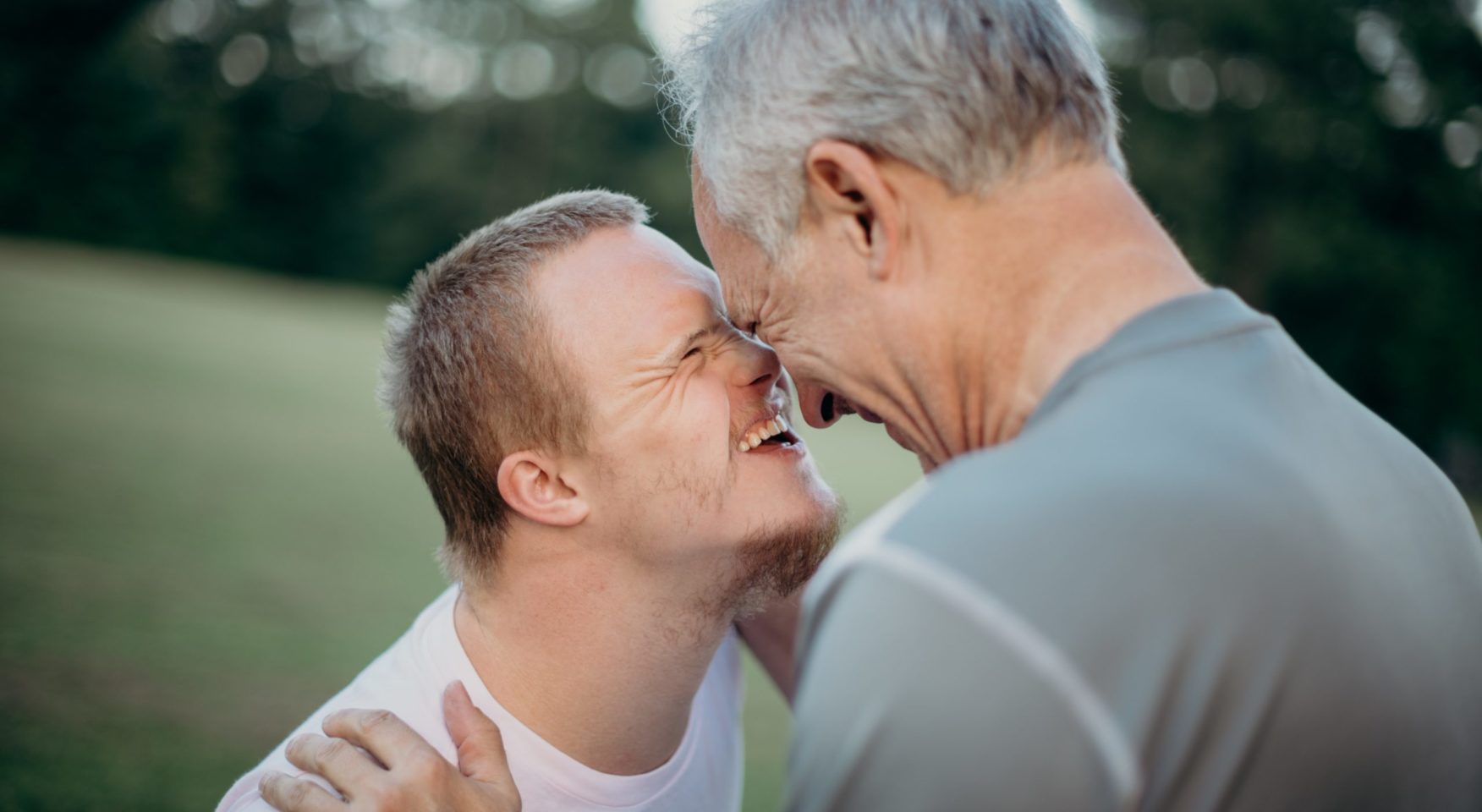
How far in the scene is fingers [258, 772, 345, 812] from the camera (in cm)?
229

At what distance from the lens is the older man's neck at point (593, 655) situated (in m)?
2.81

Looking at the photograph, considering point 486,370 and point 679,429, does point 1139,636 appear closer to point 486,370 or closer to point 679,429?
point 679,429

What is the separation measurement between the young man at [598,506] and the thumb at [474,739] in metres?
0.06

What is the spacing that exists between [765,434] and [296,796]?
4.34 feet

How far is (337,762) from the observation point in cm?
238

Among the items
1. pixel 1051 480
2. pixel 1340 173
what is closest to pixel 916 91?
pixel 1051 480

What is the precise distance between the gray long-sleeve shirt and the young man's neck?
204 mm

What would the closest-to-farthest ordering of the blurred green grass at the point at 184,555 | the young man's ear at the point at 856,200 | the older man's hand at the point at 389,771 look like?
the young man's ear at the point at 856,200
the older man's hand at the point at 389,771
the blurred green grass at the point at 184,555

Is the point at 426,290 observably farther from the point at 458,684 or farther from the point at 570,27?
the point at 570,27

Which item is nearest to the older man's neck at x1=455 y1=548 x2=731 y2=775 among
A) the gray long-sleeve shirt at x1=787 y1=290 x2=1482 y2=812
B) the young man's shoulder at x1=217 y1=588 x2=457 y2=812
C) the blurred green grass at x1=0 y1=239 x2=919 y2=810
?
the young man's shoulder at x1=217 y1=588 x2=457 y2=812

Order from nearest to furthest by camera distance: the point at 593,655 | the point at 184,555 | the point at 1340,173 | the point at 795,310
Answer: the point at 795,310
the point at 593,655
the point at 184,555
the point at 1340,173

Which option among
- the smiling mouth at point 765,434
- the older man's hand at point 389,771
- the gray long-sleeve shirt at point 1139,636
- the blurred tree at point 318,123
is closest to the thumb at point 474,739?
the older man's hand at point 389,771

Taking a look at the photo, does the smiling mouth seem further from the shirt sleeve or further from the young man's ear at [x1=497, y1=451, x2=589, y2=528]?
the shirt sleeve

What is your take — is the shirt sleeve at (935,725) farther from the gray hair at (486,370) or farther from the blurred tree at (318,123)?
the blurred tree at (318,123)
